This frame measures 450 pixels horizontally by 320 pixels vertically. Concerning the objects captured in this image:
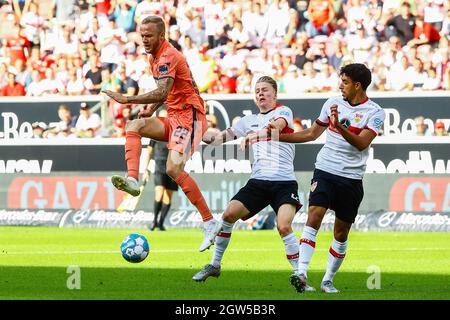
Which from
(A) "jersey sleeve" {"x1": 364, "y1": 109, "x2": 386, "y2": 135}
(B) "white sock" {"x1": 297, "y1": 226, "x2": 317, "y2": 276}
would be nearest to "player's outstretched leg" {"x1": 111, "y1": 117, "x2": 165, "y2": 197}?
(B) "white sock" {"x1": 297, "y1": 226, "x2": 317, "y2": 276}

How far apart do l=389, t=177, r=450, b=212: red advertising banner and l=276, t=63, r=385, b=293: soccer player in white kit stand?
11.8m

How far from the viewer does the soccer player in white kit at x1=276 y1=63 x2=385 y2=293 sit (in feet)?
36.9

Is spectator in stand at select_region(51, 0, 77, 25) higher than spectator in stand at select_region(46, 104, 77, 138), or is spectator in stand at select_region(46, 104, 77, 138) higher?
spectator in stand at select_region(51, 0, 77, 25)

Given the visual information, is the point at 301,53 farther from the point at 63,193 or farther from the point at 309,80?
the point at 63,193

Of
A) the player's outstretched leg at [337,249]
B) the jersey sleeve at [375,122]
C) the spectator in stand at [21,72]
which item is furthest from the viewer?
the spectator in stand at [21,72]

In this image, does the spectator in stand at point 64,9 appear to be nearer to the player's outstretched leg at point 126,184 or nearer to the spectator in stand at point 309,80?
the spectator in stand at point 309,80

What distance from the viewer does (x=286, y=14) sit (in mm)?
28156

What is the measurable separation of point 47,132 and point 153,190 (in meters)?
3.06

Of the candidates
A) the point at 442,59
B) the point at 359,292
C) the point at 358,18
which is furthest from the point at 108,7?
the point at 359,292

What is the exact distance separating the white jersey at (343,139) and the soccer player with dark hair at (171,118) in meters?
1.84

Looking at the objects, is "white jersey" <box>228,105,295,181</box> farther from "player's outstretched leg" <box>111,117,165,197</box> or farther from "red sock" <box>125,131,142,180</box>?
"red sock" <box>125,131,142,180</box>

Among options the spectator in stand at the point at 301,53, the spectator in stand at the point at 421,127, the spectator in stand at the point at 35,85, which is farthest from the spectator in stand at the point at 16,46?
the spectator in stand at the point at 421,127

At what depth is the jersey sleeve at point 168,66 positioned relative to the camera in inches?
511

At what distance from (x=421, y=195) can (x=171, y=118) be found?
11.0 metres
